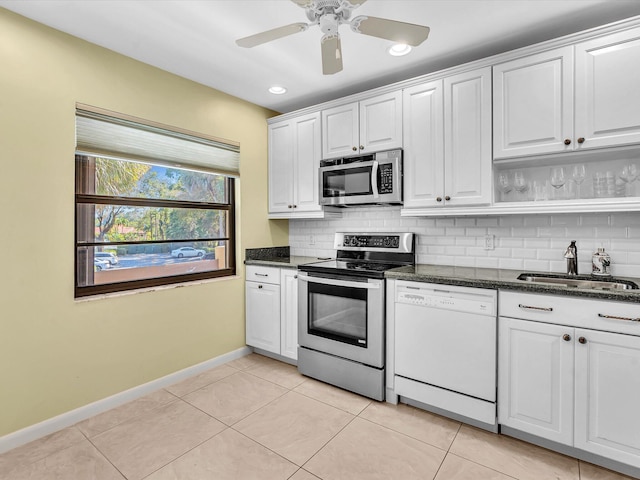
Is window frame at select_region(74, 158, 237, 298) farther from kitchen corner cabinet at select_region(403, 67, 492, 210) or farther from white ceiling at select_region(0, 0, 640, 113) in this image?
kitchen corner cabinet at select_region(403, 67, 492, 210)

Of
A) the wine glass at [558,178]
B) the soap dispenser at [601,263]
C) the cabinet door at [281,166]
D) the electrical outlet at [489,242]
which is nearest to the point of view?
the soap dispenser at [601,263]

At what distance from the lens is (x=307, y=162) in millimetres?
3256

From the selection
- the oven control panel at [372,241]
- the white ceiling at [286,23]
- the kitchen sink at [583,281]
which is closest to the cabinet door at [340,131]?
the white ceiling at [286,23]

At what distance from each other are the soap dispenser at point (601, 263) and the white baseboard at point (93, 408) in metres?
3.00

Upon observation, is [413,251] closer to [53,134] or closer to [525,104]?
[525,104]

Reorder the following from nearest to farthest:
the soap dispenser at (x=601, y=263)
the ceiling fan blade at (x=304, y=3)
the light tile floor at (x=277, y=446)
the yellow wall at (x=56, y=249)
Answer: the ceiling fan blade at (x=304, y=3), the light tile floor at (x=277, y=446), the yellow wall at (x=56, y=249), the soap dispenser at (x=601, y=263)

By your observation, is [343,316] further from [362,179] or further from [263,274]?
[362,179]

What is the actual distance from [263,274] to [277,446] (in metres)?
1.56

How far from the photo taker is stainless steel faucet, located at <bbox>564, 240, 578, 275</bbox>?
2201 millimetres

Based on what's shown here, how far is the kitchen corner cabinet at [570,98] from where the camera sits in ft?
6.24

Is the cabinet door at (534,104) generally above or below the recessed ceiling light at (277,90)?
below

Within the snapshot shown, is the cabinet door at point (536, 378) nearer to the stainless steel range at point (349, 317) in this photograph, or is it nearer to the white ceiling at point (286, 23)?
the stainless steel range at point (349, 317)

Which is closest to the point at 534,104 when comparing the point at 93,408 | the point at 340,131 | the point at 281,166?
the point at 340,131

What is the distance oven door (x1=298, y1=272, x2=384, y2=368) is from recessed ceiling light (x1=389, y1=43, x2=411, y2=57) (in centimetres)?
162
